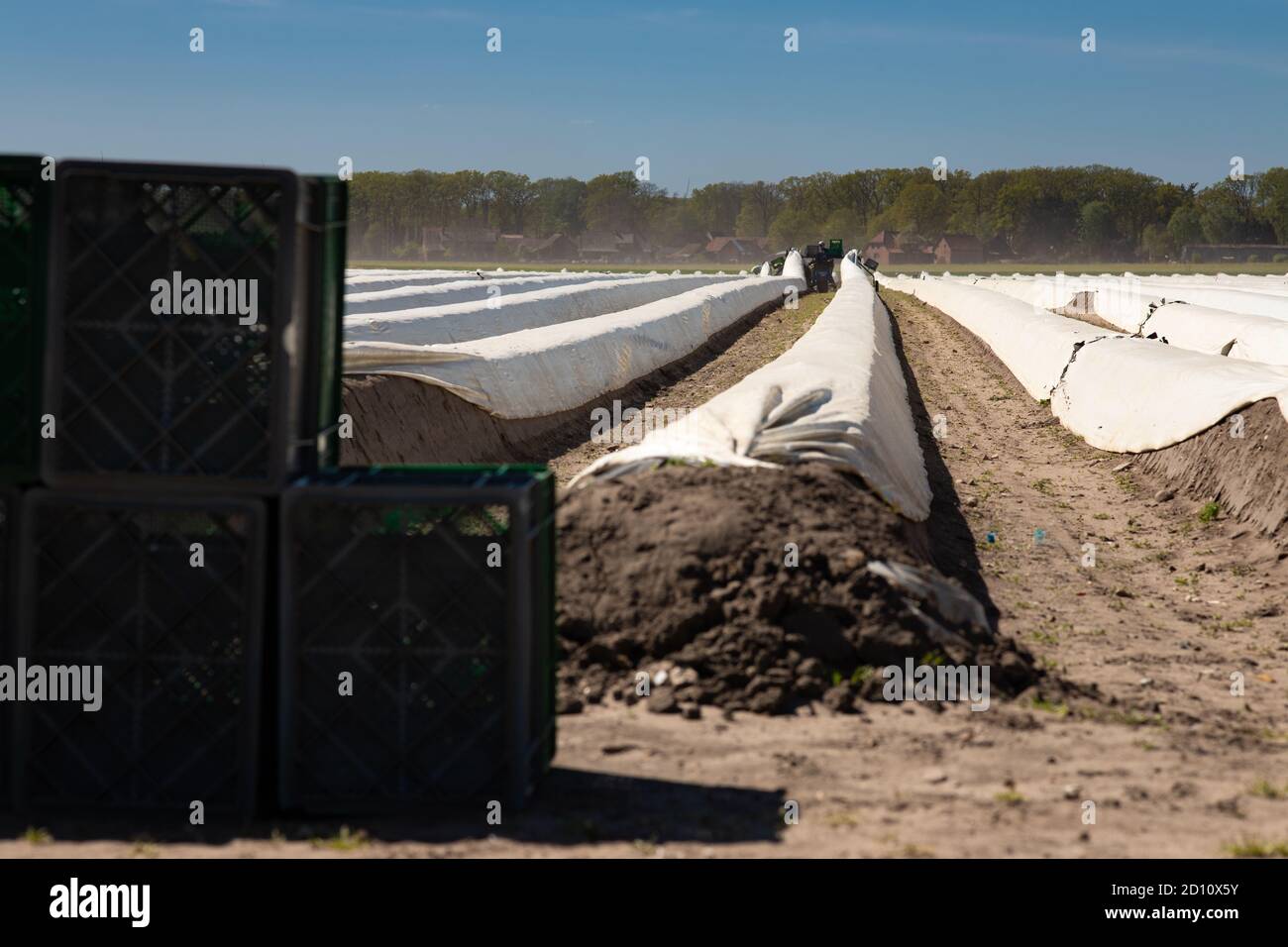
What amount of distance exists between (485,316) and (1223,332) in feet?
34.6

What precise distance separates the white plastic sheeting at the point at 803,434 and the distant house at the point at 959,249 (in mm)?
109414

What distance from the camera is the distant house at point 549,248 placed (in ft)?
369

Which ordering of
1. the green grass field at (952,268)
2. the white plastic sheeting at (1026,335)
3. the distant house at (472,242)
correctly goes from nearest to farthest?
the white plastic sheeting at (1026,335), the green grass field at (952,268), the distant house at (472,242)

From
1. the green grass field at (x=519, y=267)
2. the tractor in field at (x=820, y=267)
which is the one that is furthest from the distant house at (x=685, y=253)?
the tractor in field at (x=820, y=267)

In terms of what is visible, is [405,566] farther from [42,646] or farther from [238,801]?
[42,646]

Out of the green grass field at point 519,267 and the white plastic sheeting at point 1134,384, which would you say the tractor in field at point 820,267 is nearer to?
the green grass field at point 519,267

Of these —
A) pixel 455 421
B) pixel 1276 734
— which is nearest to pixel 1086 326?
pixel 455 421

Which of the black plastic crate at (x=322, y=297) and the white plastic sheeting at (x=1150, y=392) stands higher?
the black plastic crate at (x=322, y=297)

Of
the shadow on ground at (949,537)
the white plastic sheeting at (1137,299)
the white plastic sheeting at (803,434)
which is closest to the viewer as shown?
the white plastic sheeting at (803,434)

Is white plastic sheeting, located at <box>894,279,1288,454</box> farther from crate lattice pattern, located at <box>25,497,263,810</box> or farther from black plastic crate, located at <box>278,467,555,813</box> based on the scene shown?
crate lattice pattern, located at <box>25,497,263,810</box>

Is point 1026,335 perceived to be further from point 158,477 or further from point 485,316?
point 158,477

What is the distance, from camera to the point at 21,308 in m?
4.36

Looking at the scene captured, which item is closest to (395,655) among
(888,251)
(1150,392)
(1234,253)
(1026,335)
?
(1150,392)
